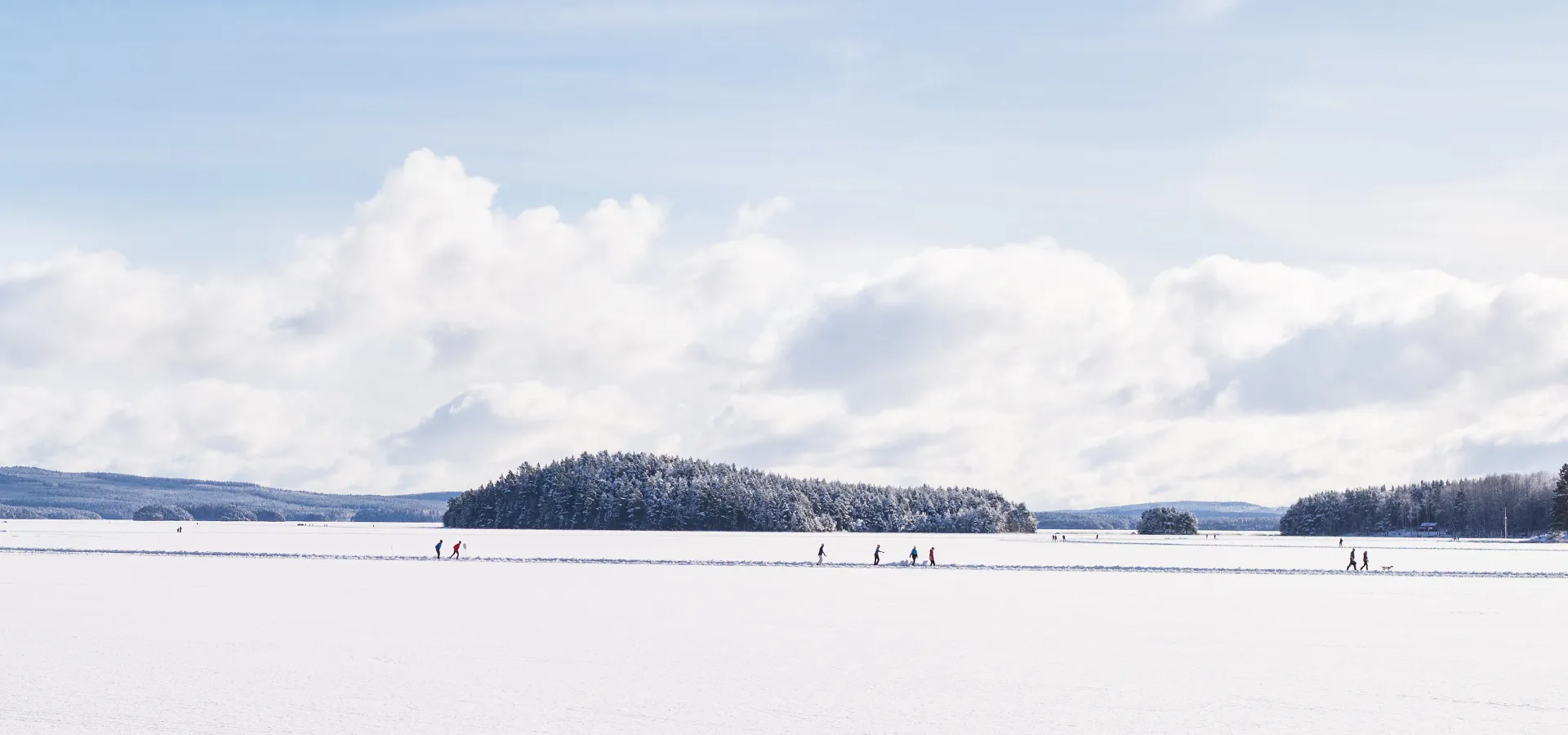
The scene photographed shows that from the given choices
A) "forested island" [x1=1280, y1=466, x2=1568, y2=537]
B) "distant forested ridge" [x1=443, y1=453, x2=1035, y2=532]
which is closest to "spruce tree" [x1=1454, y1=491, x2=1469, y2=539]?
"forested island" [x1=1280, y1=466, x2=1568, y2=537]

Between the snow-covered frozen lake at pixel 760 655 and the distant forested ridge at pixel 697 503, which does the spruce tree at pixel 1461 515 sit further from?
the snow-covered frozen lake at pixel 760 655

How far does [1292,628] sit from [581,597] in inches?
747

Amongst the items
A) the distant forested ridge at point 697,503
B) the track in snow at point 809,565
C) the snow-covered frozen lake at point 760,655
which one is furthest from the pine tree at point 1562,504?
the snow-covered frozen lake at point 760,655

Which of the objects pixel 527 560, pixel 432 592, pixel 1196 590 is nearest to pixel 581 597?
pixel 432 592

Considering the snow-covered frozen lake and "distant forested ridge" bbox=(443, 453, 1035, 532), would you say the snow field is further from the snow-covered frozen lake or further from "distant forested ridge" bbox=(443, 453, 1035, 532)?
"distant forested ridge" bbox=(443, 453, 1035, 532)

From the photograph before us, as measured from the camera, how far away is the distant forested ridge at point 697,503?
17000 centimetres

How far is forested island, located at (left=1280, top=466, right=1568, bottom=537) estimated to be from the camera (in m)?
154

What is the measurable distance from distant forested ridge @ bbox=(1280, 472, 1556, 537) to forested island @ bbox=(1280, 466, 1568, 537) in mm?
91

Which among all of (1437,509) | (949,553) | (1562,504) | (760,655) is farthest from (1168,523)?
(760,655)

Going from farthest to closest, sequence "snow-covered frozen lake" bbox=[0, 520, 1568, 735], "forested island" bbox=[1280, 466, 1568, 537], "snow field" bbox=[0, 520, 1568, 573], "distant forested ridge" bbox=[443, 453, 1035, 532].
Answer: "distant forested ridge" bbox=[443, 453, 1035, 532]
"forested island" bbox=[1280, 466, 1568, 537]
"snow field" bbox=[0, 520, 1568, 573]
"snow-covered frozen lake" bbox=[0, 520, 1568, 735]

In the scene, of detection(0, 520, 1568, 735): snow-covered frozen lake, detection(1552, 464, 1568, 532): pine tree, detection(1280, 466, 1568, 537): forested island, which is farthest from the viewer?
detection(1280, 466, 1568, 537): forested island

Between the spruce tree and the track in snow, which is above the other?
the spruce tree

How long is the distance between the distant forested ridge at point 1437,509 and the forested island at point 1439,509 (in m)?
0.09

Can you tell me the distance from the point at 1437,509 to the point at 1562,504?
125 ft
